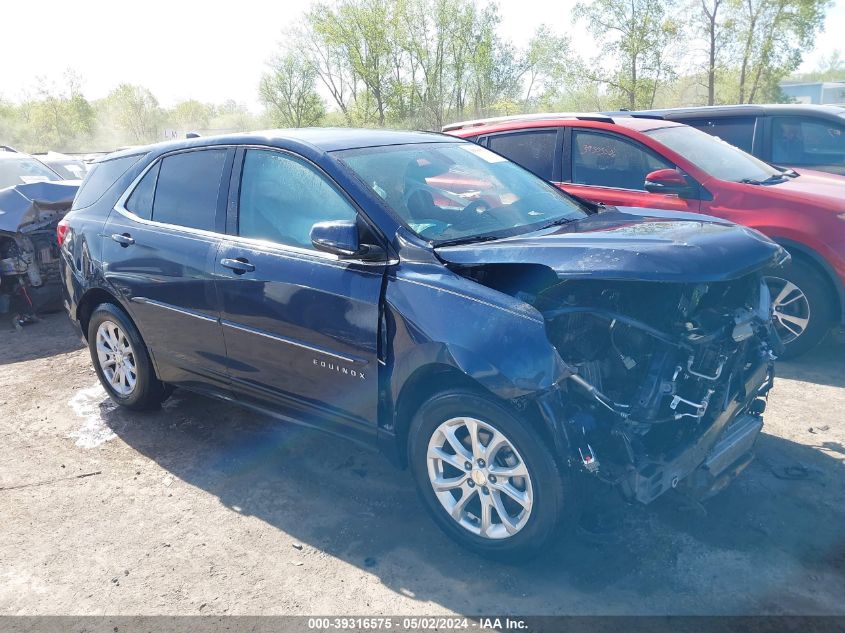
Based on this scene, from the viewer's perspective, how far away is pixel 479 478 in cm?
303

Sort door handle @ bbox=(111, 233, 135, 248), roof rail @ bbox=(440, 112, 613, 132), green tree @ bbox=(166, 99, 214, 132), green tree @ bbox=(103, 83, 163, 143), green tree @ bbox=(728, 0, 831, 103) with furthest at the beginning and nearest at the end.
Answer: green tree @ bbox=(166, 99, 214, 132) → green tree @ bbox=(103, 83, 163, 143) → green tree @ bbox=(728, 0, 831, 103) → roof rail @ bbox=(440, 112, 613, 132) → door handle @ bbox=(111, 233, 135, 248)

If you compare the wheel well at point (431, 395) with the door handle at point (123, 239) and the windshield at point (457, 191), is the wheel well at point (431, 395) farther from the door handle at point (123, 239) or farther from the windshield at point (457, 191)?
the door handle at point (123, 239)

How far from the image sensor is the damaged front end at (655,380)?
2825 mm

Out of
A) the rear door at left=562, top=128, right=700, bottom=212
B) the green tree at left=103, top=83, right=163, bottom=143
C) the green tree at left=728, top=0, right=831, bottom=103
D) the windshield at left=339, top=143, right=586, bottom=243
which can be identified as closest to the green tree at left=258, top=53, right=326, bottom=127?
the green tree at left=103, top=83, right=163, bottom=143

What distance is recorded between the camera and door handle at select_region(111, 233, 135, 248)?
446 cm

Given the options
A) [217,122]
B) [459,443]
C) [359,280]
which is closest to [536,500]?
[459,443]

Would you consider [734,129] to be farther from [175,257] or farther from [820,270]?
[175,257]

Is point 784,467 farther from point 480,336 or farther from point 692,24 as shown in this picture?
point 692,24

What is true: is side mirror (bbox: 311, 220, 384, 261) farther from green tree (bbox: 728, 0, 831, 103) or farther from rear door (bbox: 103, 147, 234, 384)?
green tree (bbox: 728, 0, 831, 103)

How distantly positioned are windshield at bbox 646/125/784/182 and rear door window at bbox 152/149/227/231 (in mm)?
3744

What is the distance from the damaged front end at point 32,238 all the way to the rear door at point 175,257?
3.24 m

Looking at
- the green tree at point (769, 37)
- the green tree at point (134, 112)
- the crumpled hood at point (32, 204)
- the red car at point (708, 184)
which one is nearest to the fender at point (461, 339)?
the red car at point (708, 184)

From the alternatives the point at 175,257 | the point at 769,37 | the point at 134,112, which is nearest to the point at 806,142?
the point at 175,257

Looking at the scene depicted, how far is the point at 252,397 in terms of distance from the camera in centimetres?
400
